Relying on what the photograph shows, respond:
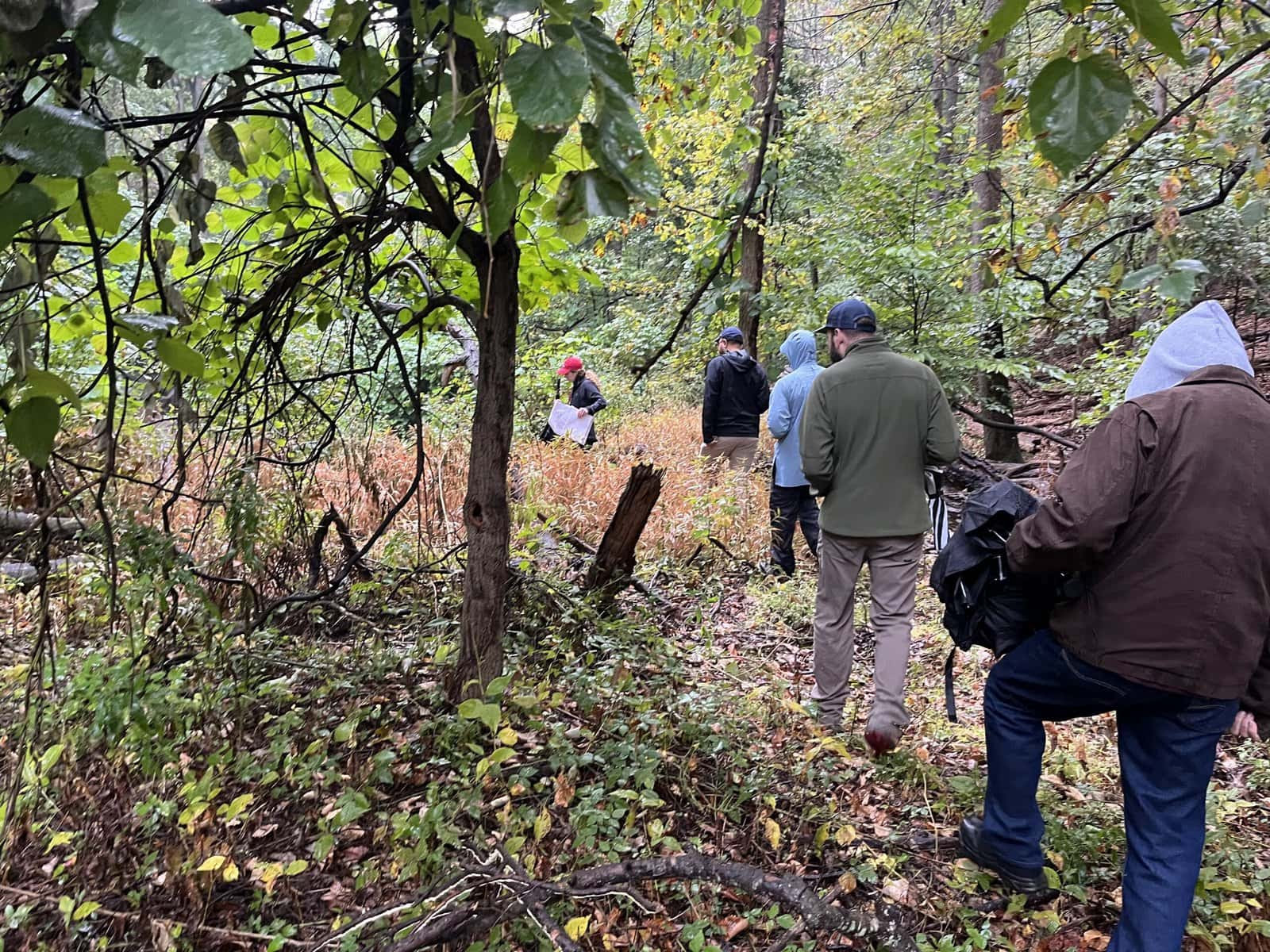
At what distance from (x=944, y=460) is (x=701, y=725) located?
1.76 metres

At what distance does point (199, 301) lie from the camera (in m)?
2.49

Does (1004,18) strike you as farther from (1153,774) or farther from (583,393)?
(583,393)

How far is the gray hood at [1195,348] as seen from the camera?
2029mm

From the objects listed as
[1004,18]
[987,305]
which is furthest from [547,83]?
[987,305]

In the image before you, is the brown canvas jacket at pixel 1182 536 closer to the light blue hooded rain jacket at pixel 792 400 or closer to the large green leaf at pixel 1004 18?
the large green leaf at pixel 1004 18

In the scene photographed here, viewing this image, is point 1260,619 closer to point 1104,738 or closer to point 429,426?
point 1104,738

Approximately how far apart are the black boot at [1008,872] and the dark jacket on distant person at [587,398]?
6.09m

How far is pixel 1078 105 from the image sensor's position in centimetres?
72

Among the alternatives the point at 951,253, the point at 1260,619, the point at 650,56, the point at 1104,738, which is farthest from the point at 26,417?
the point at 951,253

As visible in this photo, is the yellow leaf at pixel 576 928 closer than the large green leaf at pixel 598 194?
No

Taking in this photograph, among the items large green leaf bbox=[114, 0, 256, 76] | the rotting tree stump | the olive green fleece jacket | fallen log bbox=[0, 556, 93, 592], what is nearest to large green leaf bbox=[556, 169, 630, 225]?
large green leaf bbox=[114, 0, 256, 76]

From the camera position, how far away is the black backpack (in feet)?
7.68

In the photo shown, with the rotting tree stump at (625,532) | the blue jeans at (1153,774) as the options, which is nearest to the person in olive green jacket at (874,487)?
the rotting tree stump at (625,532)

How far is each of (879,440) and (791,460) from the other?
2234 mm
